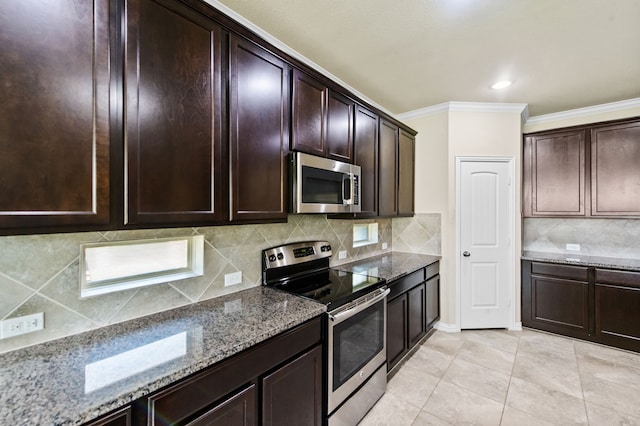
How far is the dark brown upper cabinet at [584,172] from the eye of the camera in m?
3.08

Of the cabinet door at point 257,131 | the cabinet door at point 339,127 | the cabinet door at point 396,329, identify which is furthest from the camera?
the cabinet door at point 396,329

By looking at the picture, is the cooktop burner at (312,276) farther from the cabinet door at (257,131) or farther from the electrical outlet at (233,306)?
the cabinet door at (257,131)

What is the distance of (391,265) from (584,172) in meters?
2.66

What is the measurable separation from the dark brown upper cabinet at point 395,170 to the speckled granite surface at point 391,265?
1.76 feet

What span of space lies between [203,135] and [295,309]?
1074mm

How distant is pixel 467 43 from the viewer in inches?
83.2

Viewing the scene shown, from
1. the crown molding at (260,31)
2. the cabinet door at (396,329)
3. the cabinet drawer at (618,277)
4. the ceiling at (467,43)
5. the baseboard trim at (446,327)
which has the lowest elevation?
the baseboard trim at (446,327)

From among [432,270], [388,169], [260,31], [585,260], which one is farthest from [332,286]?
[585,260]

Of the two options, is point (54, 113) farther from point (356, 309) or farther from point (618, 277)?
point (618, 277)

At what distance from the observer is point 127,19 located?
113 centimetres

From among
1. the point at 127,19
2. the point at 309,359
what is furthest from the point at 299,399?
the point at 127,19

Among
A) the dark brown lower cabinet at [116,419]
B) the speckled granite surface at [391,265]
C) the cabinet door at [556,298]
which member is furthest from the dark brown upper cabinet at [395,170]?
the dark brown lower cabinet at [116,419]

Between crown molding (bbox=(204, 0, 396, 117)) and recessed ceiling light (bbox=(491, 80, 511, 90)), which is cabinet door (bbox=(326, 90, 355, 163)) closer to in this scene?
crown molding (bbox=(204, 0, 396, 117))

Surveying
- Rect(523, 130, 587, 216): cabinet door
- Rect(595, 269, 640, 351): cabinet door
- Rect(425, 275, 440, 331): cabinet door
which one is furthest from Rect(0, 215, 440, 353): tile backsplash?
Rect(595, 269, 640, 351): cabinet door
